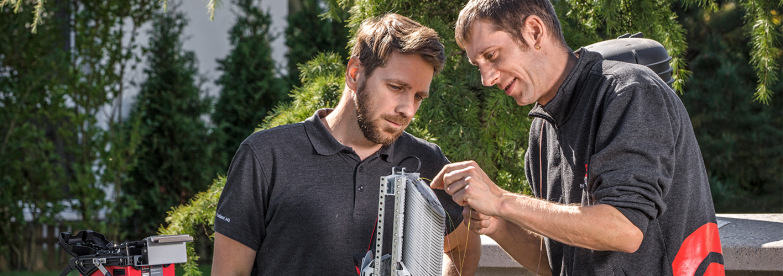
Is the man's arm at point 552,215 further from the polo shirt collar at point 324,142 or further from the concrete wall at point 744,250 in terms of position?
the concrete wall at point 744,250

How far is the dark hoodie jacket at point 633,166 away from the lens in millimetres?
1458

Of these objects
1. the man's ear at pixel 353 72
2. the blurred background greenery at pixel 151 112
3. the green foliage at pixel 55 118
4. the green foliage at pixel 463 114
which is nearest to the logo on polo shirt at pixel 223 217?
the man's ear at pixel 353 72

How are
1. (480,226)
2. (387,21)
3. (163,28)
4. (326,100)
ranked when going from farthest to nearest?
(163,28) → (326,100) → (387,21) → (480,226)

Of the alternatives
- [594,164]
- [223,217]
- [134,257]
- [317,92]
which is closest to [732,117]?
[317,92]

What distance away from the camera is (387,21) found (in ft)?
6.76

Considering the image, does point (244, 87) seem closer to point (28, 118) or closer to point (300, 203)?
point (28, 118)

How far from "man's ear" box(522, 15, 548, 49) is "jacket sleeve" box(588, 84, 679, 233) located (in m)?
0.29

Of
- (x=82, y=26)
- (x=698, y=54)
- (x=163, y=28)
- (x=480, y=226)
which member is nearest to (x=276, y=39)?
(x=163, y=28)

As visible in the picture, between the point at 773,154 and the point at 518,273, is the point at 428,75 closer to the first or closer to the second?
the point at 518,273

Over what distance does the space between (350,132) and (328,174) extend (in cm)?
17

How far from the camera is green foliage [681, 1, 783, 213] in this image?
7367 millimetres

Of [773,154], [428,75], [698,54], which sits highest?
[428,75]

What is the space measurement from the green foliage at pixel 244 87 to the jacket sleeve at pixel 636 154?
624 cm

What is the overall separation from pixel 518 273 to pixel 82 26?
5387mm
